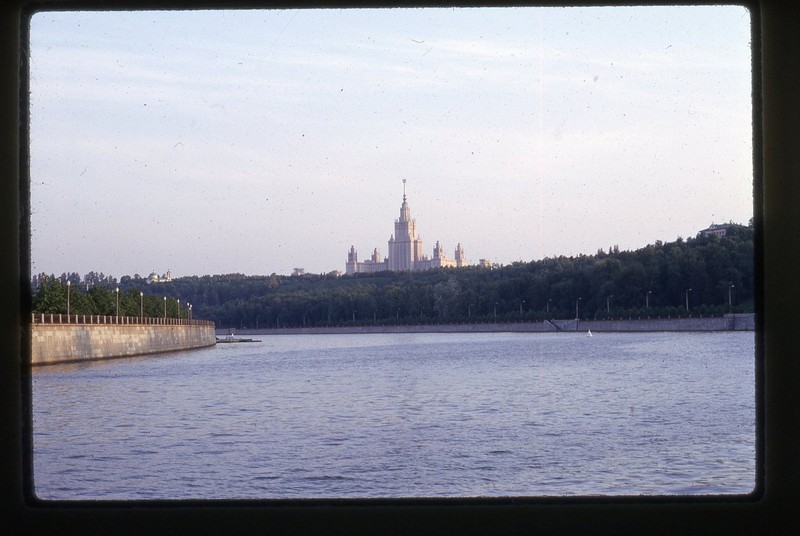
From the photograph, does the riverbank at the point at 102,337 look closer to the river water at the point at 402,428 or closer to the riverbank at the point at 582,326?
the river water at the point at 402,428

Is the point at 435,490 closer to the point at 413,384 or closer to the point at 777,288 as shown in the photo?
the point at 777,288

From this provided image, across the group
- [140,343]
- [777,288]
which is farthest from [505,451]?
[140,343]

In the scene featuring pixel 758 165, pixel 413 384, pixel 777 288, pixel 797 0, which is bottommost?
pixel 413 384

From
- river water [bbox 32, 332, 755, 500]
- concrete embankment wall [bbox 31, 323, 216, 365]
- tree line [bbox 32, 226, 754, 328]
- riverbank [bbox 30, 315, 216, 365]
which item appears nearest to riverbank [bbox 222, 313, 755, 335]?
tree line [bbox 32, 226, 754, 328]

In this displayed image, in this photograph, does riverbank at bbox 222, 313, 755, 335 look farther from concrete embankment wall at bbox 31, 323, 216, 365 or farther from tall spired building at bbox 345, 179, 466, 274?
concrete embankment wall at bbox 31, 323, 216, 365

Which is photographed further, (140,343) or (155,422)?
(140,343)

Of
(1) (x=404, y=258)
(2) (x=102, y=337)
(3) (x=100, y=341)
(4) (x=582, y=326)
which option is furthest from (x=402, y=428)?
(1) (x=404, y=258)
